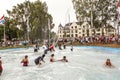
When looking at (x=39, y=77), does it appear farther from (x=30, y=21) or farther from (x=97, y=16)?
(x=30, y=21)

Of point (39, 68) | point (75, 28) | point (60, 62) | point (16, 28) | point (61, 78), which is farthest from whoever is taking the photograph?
point (75, 28)

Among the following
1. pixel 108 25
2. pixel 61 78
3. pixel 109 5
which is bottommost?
pixel 61 78

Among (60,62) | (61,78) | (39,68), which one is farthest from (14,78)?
(60,62)

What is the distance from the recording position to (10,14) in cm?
8588

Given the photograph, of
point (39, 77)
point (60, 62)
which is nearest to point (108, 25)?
point (60, 62)

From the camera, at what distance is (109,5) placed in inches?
2771

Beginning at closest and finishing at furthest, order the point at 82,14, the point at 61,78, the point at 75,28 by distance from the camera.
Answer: the point at 61,78 → the point at 82,14 → the point at 75,28

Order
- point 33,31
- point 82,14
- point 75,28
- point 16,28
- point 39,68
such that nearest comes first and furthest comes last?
point 39,68 → point 82,14 → point 16,28 → point 33,31 → point 75,28

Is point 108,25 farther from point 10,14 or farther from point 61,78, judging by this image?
point 61,78

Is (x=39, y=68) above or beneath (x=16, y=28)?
beneath

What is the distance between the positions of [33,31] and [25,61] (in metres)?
65.2

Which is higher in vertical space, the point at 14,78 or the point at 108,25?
the point at 108,25

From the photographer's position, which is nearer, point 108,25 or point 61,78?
point 61,78

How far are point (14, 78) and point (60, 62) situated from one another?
892cm
